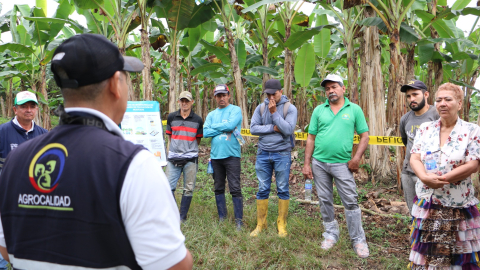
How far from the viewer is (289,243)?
3.87 m

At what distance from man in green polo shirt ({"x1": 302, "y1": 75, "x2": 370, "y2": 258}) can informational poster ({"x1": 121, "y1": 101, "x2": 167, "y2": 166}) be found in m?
1.87

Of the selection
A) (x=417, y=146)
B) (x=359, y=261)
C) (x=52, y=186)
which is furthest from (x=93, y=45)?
(x=359, y=261)

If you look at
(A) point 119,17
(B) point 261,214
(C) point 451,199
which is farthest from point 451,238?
(A) point 119,17

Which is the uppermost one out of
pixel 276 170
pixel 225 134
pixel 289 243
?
pixel 225 134

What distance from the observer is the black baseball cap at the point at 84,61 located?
954 mm

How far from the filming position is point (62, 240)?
35.0 inches

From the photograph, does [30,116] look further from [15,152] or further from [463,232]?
[463,232]

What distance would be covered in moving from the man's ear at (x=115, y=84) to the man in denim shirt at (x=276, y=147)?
3.25m

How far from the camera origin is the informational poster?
3.85 metres

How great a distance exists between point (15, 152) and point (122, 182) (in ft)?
1.47

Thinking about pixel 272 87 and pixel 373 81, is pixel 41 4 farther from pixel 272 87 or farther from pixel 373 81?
pixel 373 81

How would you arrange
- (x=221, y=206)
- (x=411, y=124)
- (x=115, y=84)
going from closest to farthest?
(x=115, y=84), (x=411, y=124), (x=221, y=206)

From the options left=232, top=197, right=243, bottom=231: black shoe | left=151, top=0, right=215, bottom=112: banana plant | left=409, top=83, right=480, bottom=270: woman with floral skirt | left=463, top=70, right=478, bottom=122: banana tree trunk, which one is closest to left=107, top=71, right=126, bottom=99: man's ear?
left=409, top=83, right=480, bottom=270: woman with floral skirt

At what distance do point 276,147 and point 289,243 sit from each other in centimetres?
119
